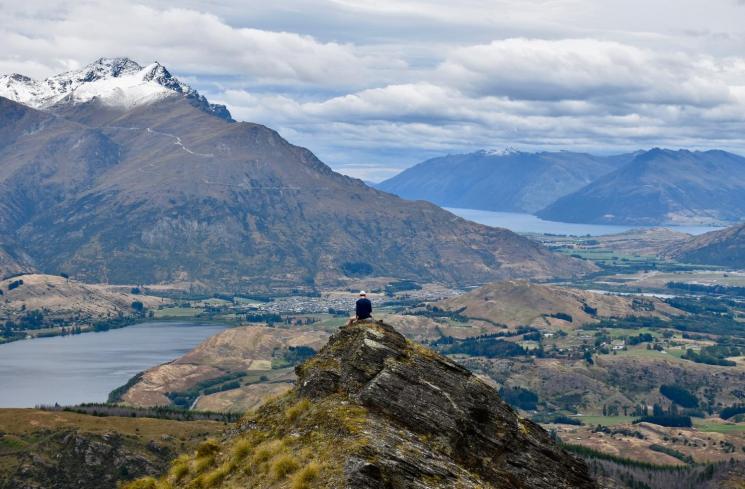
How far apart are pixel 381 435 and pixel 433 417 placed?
4.90 m

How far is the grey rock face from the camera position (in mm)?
41625

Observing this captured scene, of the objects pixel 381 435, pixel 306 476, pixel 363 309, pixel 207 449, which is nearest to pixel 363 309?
pixel 363 309

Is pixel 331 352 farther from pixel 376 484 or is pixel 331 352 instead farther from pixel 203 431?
pixel 203 431

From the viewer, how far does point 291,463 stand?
39.8m

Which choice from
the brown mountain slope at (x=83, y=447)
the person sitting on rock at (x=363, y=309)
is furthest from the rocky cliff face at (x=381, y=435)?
the brown mountain slope at (x=83, y=447)

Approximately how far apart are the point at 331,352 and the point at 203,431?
461ft

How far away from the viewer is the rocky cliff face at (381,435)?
39031 mm

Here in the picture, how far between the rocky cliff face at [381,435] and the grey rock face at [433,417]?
0.19 feet

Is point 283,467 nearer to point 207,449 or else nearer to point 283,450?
point 283,450

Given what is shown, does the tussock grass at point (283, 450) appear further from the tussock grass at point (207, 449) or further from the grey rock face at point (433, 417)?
the grey rock face at point (433, 417)

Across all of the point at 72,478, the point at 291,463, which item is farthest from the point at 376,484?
the point at 72,478

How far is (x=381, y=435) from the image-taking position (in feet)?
133

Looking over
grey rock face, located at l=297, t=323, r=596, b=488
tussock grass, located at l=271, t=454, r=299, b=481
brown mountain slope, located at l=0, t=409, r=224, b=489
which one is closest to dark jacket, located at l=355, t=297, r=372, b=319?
grey rock face, located at l=297, t=323, r=596, b=488

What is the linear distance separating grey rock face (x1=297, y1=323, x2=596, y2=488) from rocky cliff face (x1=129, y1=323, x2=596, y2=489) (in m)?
0.06
